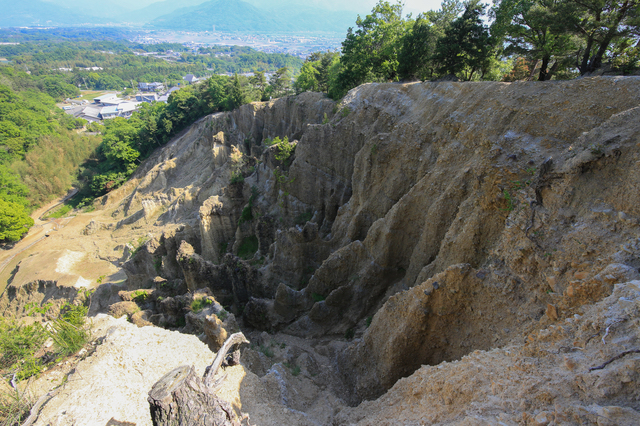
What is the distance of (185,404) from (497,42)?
25.7 meters

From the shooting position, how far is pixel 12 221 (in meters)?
48.4

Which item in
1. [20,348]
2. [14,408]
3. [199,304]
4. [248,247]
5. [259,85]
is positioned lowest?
[248,247]

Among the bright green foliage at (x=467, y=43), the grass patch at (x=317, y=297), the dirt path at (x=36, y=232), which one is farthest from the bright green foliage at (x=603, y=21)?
the dirt path at (x=36, y=232)

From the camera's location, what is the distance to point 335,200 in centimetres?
2292

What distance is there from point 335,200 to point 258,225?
647 cm

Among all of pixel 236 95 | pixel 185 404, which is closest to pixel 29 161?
pixel 236 95

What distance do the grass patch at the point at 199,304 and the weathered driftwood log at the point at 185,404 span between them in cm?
1053

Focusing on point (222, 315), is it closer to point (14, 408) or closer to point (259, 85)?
point (14, 408)

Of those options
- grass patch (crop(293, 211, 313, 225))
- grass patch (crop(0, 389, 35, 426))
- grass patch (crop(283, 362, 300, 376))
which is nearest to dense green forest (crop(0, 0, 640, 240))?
grass patch (crop(293, 211, 313, 225))

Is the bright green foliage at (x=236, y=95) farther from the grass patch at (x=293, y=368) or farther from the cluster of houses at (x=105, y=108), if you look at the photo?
the cluster of houses at (x=105, y=108)

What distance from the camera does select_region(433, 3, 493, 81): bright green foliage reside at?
21000mm

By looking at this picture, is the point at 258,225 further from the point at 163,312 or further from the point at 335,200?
the point at 163,312

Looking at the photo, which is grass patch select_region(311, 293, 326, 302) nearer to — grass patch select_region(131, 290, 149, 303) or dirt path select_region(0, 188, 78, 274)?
grass patch select_region(131, 290, 149, 303)

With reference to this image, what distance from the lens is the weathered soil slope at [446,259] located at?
650 centimetres
